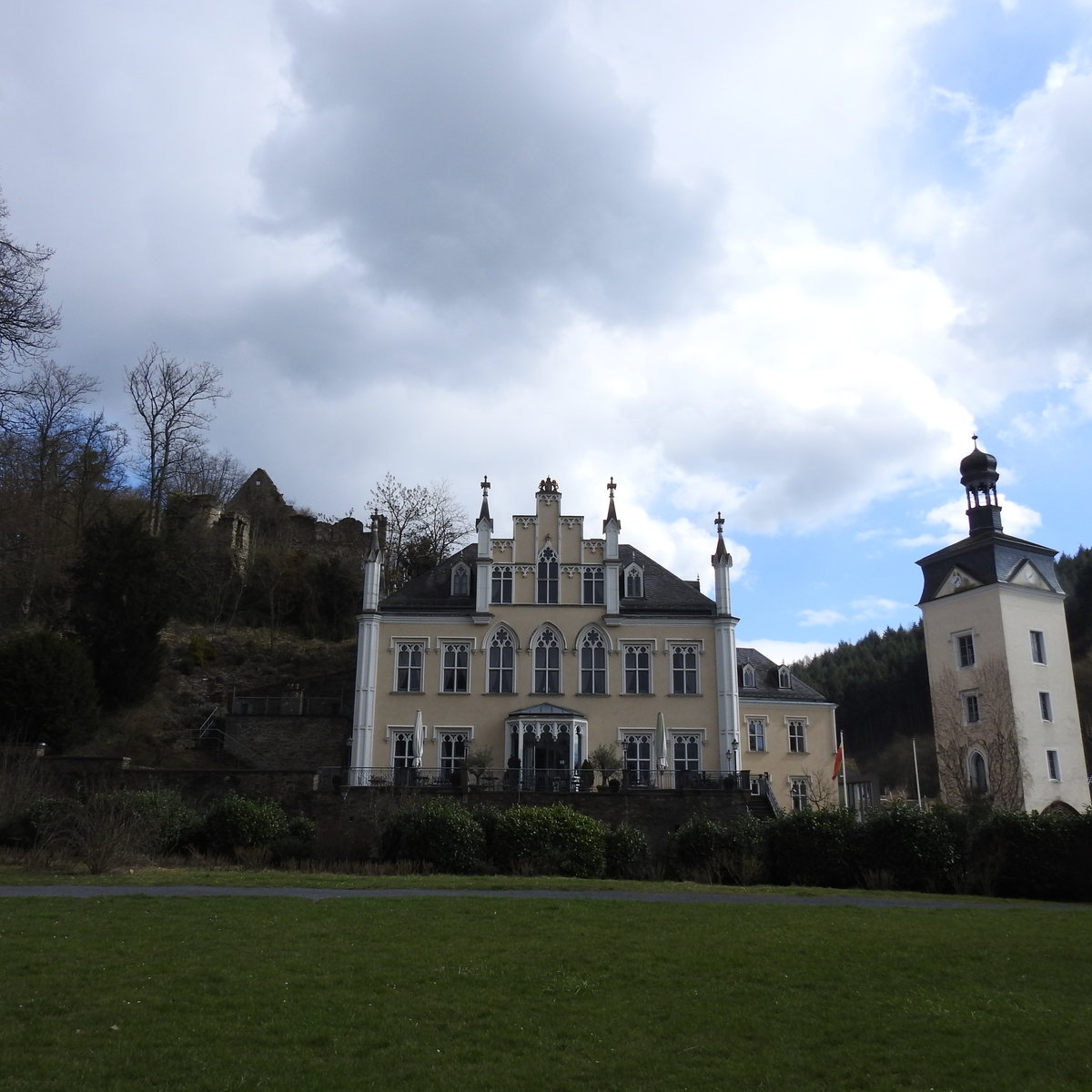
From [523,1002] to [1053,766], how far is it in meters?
42.5

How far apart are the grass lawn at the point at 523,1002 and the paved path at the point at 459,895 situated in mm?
1749

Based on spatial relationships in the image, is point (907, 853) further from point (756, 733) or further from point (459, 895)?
point (756, 733)

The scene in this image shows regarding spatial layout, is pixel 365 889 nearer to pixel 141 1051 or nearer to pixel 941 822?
pixel 141 1051

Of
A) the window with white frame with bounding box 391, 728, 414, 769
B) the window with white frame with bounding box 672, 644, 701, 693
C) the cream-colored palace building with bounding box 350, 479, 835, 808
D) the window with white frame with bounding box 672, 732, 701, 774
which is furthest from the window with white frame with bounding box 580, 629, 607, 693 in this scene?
the window with white frame with bounding box 391, 728, 414, 769

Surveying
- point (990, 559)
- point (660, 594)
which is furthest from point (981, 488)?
point (660, 594)

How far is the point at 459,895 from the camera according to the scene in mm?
19141

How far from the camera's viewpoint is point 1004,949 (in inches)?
558

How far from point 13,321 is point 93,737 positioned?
18040 millimetres

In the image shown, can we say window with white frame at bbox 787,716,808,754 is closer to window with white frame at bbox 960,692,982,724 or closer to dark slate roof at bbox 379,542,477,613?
window with white frame at bbox 960,692,982,724

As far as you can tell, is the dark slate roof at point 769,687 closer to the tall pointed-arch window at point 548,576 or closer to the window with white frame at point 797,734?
the window with white frame at point 797,734

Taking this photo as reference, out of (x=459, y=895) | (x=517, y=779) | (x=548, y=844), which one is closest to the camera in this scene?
(x=459, y=895)

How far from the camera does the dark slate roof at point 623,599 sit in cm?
4103

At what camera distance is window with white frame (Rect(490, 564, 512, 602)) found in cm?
4128

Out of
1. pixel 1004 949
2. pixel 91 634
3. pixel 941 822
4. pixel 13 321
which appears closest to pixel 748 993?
pixel 1004 949
